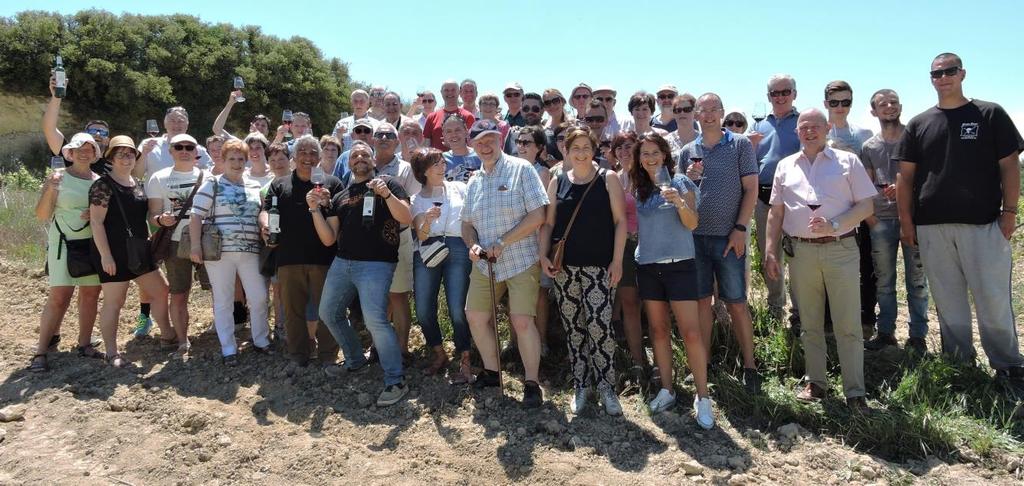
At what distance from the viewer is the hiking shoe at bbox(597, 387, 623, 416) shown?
4.66m

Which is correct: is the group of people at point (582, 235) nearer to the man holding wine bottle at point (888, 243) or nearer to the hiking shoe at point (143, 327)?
the man holding wine bottle at point (888, 243)

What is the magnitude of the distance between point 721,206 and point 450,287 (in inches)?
81.8

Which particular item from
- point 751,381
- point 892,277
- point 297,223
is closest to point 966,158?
point 892,277

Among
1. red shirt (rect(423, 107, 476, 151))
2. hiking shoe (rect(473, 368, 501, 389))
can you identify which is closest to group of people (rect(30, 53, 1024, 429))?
hiking shoe (rect(473, 368, 501, 389))

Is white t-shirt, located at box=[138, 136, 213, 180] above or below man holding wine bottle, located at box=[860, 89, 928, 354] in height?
above

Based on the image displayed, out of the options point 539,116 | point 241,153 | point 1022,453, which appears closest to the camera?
point 1022,453

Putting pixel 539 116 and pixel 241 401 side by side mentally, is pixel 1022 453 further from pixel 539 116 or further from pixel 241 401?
pixel 241 401

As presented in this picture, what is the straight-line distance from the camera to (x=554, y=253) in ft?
15.1

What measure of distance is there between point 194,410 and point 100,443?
619 mm

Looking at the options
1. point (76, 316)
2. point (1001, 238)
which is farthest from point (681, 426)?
point (76, 316)

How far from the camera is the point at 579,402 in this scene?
4730 millimetres

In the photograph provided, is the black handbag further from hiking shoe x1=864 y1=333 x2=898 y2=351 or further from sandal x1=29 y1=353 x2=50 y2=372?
hiking shoe x1=864 y1=333 x2=898 y2=351

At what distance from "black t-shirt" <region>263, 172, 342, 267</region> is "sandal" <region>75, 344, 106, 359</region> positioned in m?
1.99

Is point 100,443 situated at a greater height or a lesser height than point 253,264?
lesser
